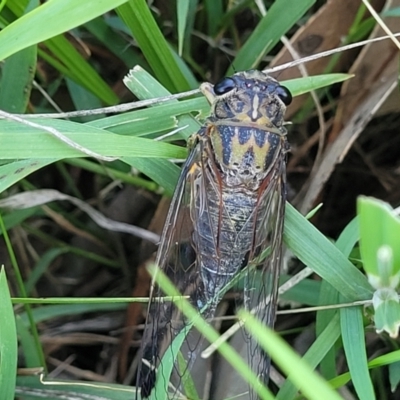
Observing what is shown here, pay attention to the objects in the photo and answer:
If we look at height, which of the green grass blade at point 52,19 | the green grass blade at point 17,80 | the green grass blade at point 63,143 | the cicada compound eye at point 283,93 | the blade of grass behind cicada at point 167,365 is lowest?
the blade of grass behind cicada at point 167,365

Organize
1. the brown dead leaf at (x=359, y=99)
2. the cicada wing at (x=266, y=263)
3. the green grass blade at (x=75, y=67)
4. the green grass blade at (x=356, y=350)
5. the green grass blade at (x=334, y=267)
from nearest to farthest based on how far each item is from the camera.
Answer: the green grass blade at (x=356, y=350), the green grass blade at (x=334, y=267), the cicada wing at (x=266, y=263), the green grass blade at (x=75, y=67), the brown dead leaf at (x=359, y=99)

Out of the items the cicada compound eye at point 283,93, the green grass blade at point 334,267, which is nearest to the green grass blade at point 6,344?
the green grass blade at point 334,267

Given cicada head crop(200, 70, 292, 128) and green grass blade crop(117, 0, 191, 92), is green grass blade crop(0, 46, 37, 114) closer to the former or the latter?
green grass blade crop(117, 0, 191, 92)

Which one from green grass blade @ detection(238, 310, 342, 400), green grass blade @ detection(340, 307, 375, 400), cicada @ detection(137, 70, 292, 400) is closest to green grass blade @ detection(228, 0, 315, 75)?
cicada @ detection(137, 70, 292, 400)

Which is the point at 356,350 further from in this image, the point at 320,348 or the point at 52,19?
the point at 52,19

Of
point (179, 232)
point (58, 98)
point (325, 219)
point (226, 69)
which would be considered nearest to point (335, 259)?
point (179, 232)

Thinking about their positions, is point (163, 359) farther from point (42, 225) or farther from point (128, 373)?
point (42, 225)

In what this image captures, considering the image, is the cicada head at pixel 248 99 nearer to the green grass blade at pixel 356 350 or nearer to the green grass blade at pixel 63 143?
the green grass blade at pixel 63 143
